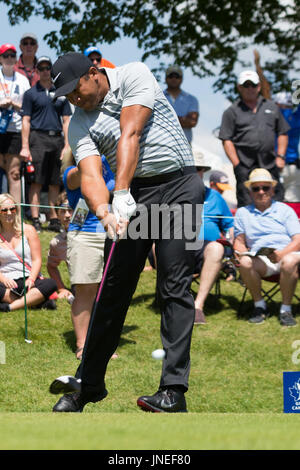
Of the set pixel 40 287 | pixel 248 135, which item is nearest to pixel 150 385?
pixel 40 287

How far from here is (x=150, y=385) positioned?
20.7ft

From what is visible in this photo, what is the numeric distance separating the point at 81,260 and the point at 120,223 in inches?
102

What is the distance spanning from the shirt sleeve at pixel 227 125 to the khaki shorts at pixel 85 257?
10.9 ft

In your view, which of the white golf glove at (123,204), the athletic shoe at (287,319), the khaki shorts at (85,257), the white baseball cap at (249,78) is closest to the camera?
the white golf glove at (123,204)

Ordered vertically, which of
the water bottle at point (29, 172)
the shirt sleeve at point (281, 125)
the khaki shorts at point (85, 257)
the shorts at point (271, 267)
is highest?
the shirt sleeve at point (281, 125)

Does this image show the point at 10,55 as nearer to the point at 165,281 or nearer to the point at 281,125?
the point at 281,125

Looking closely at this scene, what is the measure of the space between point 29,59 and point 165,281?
7646mm

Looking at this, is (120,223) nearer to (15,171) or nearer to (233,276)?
(233,276)

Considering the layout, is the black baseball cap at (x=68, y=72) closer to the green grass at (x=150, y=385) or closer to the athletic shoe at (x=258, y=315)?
the green grass at (x=150, y=385)

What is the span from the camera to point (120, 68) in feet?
15.1

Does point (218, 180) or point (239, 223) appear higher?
point (218, 180)

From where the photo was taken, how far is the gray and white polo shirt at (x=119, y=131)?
451 cm

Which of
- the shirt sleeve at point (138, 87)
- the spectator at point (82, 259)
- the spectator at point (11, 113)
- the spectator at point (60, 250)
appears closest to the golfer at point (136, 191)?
the shirt sleeve at point (138, 87)

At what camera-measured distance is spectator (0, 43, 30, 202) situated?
1043 cm
